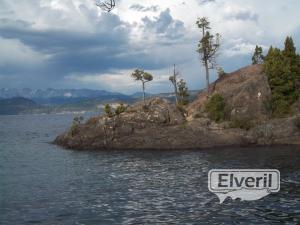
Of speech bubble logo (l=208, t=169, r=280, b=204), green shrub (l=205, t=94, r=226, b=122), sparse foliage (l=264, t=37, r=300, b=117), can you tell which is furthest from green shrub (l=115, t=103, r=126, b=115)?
speech bubble logo (l=208, t=169, r=280, b=204)

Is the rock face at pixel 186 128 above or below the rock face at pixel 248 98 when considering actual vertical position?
below

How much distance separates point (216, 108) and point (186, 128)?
29.5 ft

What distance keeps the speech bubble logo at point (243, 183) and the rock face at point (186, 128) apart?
47165mm

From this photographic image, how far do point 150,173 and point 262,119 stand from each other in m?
44.0

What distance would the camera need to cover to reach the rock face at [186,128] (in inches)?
3617

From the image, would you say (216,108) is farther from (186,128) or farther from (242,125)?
(186,128)

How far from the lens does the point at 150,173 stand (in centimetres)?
6138

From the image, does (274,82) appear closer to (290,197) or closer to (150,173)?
(150,173)

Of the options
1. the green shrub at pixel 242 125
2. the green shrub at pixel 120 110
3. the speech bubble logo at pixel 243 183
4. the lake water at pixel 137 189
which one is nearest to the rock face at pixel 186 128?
the green shrub at pixel 242 125

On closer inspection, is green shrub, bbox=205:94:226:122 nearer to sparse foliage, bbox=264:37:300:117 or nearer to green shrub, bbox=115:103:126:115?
sparse foliage, bbox=264:37:300:117

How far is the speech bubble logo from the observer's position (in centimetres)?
3077

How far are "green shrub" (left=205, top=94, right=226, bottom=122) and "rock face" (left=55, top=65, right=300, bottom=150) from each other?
162 cm

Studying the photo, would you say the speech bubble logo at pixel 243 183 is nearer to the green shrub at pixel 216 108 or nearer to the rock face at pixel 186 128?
the rock face at pixel 186 128

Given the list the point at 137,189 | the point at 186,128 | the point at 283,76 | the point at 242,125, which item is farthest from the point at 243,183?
the point at 283,76
